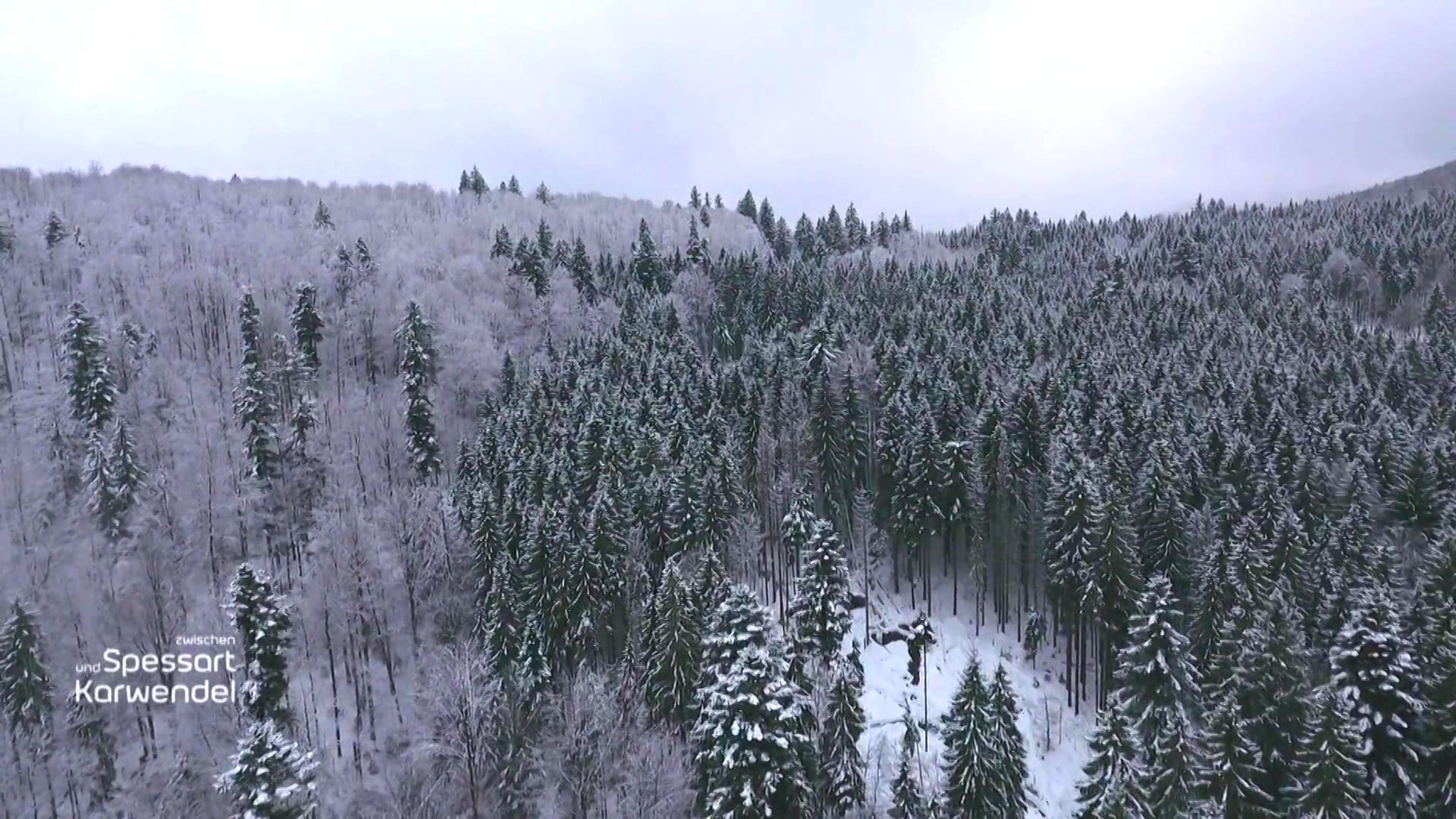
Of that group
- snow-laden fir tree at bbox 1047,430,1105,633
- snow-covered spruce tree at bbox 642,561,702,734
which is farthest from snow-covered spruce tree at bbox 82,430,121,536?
snow-laden fir tree at bbox 1047,430,1105,633

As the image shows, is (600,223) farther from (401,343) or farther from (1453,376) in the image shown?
(1453,376)

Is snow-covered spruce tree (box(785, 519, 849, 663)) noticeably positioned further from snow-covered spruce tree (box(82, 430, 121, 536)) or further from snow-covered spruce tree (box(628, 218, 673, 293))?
snow-covered spruce tree (box(628, 218, 673, 293))

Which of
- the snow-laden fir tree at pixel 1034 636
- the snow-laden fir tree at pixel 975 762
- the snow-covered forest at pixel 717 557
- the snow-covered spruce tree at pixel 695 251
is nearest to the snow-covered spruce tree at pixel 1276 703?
the snow-covered forest at pixel 717 557

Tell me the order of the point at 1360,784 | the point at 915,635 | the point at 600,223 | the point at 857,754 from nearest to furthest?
the point at 1360,784 < the point at 857,754 < the point at 915,635 < the point at 600,223

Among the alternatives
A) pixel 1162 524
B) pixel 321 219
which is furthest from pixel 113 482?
pixel 321 219

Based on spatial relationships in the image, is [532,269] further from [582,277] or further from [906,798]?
[906,798]

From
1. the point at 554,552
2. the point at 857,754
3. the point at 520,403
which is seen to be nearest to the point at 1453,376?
the point at 857,754

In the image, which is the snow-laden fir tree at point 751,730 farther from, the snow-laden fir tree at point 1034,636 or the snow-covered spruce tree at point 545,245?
the snow-covered spruce tree at point 545,245

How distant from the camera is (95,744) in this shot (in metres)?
45.8

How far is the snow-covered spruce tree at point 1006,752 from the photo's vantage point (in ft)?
114

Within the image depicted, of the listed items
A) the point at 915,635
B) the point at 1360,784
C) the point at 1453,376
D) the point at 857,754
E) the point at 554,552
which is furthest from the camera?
the point at 1453,376

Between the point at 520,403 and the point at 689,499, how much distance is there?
29013 millimetres

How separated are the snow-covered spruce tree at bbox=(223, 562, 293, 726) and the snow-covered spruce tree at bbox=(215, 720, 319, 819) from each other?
596 inches

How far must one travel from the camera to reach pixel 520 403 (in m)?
74.6
